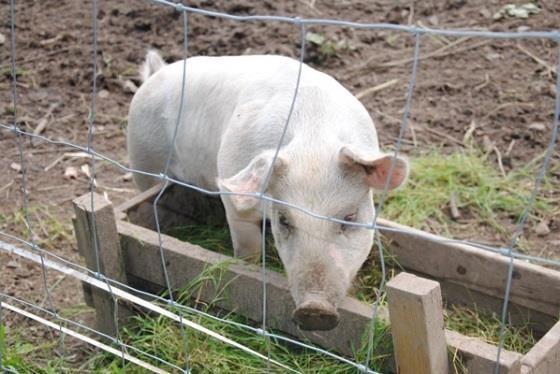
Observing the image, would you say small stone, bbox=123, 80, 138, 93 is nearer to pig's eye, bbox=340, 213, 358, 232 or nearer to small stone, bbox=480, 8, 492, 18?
small stone, bbox=480, 8, 492, 18

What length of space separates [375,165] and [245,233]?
→ 86 cm

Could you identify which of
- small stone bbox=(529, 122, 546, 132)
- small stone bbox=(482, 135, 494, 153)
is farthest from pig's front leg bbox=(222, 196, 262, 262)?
small stone bbox=(529, 122, 546, 132)

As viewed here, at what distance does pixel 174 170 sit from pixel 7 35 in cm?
286

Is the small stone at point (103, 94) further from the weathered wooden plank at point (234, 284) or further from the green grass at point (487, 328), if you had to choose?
the green grass at point (487, 328)

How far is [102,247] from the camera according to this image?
3.34m

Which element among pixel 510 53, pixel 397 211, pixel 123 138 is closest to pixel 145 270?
pixel 397 211

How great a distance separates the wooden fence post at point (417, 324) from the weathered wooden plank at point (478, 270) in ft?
2.05

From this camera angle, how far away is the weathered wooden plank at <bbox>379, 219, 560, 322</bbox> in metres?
3.16

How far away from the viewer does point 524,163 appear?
481 cm

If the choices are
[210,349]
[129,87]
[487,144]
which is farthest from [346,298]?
[129,87]

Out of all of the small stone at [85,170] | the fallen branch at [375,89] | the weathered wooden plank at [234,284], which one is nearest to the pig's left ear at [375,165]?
the weathered wooden plank at [234,284]

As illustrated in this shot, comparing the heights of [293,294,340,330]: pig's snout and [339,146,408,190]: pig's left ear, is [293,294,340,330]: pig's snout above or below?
below

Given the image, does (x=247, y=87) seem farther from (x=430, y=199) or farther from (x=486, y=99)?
(x=486, y=99)

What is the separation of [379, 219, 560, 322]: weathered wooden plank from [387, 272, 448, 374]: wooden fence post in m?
0.62
